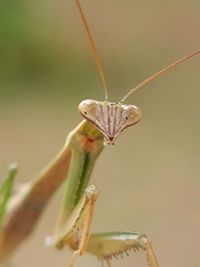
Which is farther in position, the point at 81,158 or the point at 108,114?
the point at 81,158

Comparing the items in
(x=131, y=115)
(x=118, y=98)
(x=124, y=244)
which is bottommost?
(x=124, y=244)

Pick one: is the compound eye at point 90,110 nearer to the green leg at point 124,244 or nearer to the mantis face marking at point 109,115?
the mantis face marking at point 109,115

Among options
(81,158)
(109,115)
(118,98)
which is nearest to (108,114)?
(109,115)

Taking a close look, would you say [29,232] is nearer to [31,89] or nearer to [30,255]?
[30,255]

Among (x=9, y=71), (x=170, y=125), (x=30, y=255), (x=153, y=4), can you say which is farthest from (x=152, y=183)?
(x=153, y=4)

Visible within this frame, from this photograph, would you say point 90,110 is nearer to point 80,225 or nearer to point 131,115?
point 131,115

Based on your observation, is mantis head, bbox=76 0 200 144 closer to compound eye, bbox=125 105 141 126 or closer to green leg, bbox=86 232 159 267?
compound eye, bbox=125 105 141 126

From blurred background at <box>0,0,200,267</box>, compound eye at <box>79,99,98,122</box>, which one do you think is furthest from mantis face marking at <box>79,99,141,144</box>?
blurred background at <box>0,0,200,267</box>
